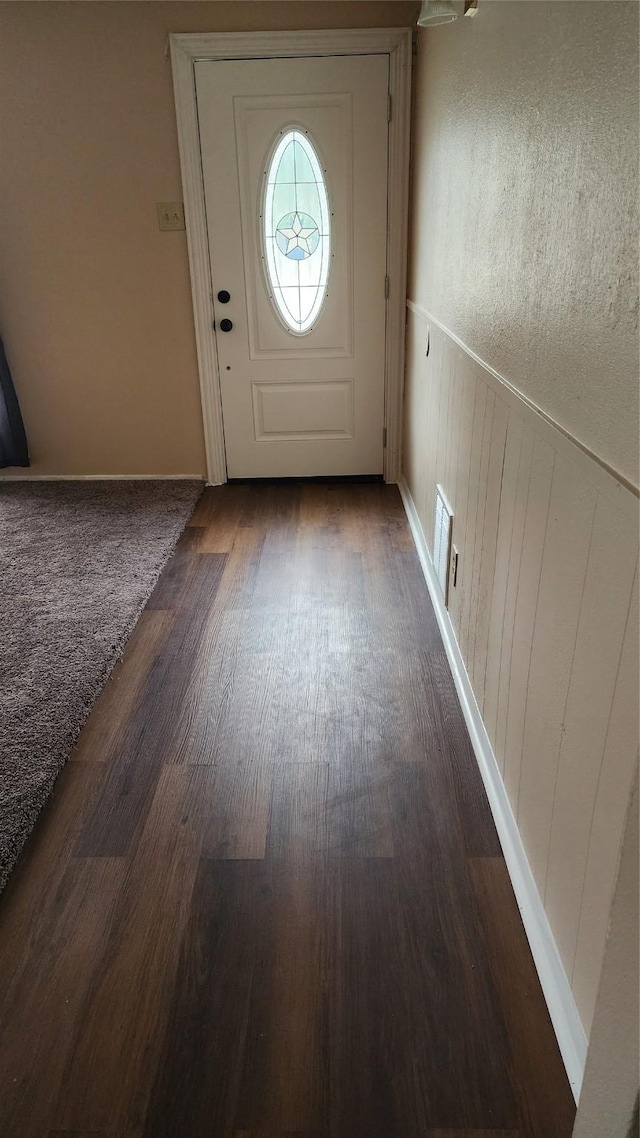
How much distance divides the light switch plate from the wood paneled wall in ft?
6.70

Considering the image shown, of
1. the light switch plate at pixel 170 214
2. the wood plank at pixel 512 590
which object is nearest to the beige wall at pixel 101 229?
the light switch plate at pixel 170 214

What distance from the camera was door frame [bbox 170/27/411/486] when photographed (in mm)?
3104

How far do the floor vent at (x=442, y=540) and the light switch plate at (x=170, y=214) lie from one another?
1.95 m

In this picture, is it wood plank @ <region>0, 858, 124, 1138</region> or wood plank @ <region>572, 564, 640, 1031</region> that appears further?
wood plank @ <region>0, 858, 124, 1138</region>

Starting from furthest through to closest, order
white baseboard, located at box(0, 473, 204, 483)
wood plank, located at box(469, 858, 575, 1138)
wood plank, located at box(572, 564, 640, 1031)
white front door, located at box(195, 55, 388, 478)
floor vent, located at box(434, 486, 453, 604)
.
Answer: white baseboard, located at box(0, 473, 204, 483), white front door, located at box(195, 55, 388, 478), floor vent, located at box(434, 486, 453, 604), wood plank, located at box(469, 858, 575, 1138), wood plank, located at box(572, 564, 640, 1031)

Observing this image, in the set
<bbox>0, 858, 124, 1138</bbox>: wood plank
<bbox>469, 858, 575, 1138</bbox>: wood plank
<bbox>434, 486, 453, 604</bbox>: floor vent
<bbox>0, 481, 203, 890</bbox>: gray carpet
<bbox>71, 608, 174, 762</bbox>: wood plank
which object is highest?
<bbox>434, 486, 453, 604</bbox>: floor vent

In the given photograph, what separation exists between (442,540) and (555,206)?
1.33m

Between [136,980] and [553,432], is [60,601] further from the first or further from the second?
[553,432]

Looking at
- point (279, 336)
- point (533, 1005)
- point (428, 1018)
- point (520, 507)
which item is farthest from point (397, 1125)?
point (279, 336)

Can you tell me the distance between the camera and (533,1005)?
4.11 ft

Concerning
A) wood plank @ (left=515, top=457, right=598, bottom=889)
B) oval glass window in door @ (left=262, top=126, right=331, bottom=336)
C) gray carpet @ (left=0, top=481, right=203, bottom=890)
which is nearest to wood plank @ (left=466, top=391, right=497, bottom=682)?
wood plank @ (left=515, top=457, right=598, bottom=889)

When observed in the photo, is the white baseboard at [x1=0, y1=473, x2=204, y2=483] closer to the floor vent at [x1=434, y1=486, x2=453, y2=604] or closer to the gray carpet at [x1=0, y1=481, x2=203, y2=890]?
the gray carpet at [x1=0, y1=481, x2=203, y2=890]

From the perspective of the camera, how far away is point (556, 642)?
1238 mm

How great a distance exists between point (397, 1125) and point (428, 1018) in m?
0.18
